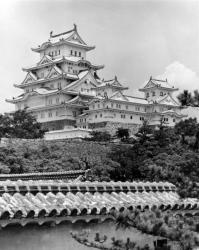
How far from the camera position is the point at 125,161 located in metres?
32.1

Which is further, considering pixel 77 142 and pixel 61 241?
pixel 77 142

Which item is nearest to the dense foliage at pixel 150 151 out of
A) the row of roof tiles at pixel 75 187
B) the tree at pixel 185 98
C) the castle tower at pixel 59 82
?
the tree at pixel 185 98

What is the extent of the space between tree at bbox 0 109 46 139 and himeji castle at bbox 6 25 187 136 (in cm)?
646

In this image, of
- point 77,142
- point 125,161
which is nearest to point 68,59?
point 77,142

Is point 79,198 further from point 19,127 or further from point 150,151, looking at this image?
point 19,127

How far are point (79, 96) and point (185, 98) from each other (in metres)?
42.3

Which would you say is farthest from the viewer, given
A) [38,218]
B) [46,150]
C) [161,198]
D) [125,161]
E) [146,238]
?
[46,150]

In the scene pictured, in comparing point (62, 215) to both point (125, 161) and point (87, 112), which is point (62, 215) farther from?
point (87, 112)

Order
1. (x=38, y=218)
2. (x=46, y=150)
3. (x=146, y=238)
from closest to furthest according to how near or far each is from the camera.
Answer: (x=38, y=218), (x=146, y=238), (x=46, y=150)

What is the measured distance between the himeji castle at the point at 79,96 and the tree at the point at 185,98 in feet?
128

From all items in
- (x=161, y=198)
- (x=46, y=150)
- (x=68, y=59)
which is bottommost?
(x=161, y=198)

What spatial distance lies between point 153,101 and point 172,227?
51777 millimetres

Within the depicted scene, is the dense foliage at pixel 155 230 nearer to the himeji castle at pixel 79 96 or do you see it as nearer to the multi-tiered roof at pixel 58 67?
the himeji castle at pixel 79 96

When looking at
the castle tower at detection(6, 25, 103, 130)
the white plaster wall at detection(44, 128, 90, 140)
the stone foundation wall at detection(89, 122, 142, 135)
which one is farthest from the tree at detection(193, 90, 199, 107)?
the castle tower at detection(6, 25, 103, 130)
